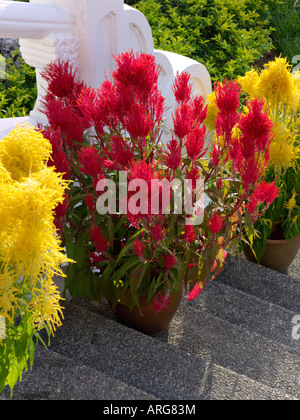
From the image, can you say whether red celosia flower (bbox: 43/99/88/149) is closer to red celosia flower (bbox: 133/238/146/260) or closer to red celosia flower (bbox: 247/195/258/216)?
red celosia flower (bbox: 133/238/146/260)

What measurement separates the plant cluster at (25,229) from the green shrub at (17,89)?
7.70 feet

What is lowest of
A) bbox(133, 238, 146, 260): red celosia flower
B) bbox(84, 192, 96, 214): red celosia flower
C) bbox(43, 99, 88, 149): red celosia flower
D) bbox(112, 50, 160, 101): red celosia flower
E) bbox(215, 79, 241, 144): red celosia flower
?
bbox(133, 238, 146, 260): red celosia flower

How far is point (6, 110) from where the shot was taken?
3.81 meters

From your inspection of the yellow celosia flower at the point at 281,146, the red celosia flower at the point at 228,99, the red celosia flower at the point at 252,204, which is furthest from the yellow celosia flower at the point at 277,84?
the red celosia flower at the point at 252,204

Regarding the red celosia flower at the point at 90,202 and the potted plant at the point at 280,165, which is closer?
the red celosia flower at the point at 90,202

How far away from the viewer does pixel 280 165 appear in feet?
8.96

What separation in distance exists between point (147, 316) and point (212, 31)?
4.09 m

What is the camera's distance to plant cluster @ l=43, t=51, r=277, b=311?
176 centimetres

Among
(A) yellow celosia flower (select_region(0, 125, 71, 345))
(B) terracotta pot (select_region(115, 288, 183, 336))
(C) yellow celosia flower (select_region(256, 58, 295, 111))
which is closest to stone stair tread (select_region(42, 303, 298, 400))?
(B) terracotta pot (select_region(115, 288, 183, 336))

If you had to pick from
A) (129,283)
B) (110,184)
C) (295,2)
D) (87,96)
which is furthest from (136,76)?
(295,2)

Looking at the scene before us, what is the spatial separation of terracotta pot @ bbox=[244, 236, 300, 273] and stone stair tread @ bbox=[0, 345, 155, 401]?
1545 mm

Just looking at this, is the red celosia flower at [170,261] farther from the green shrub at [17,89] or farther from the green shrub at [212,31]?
the green shrub at [212,31]

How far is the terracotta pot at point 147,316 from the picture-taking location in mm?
2223
